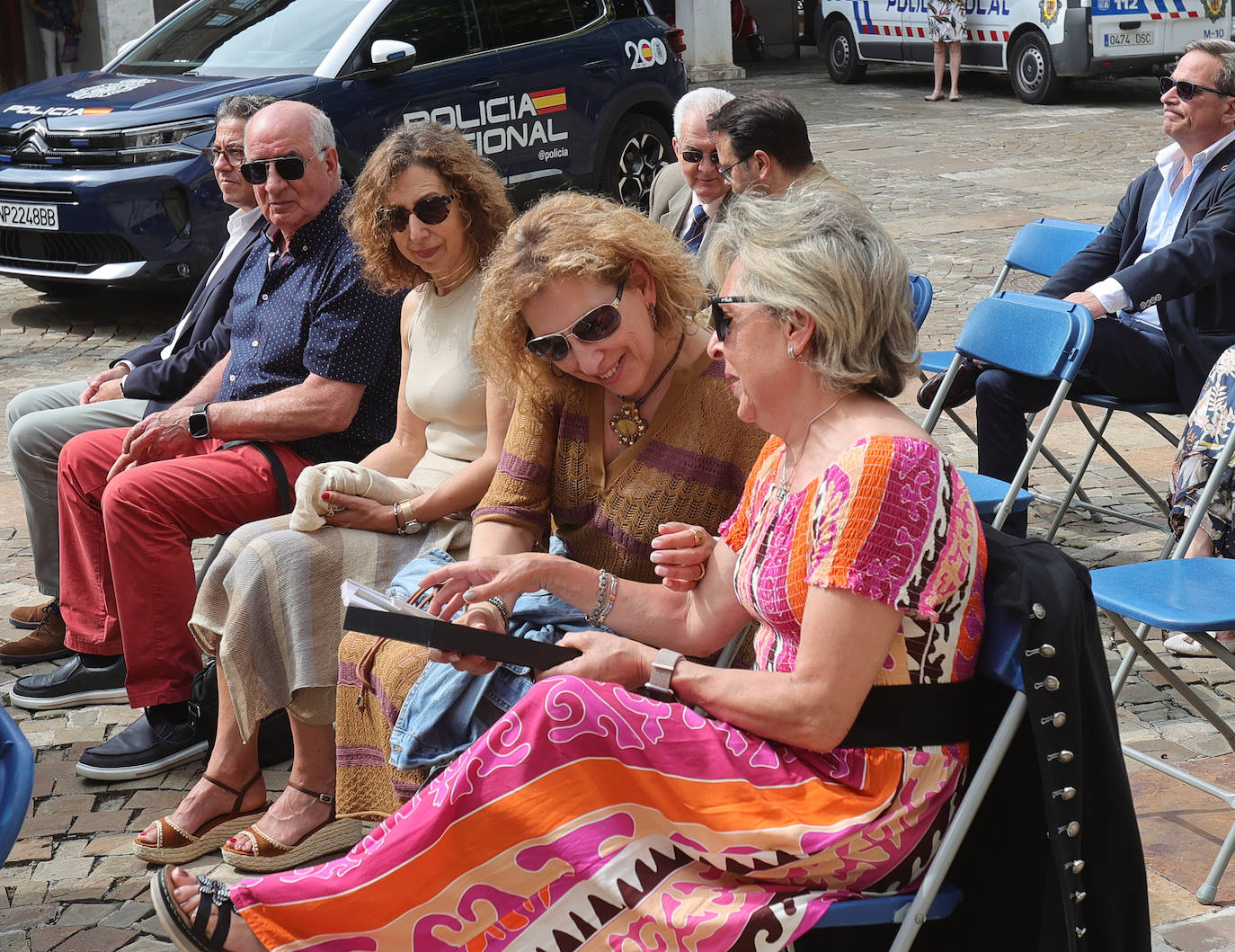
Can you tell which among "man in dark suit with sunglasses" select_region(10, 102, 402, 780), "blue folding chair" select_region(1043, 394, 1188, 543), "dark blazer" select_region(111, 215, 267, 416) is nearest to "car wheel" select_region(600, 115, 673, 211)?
"blue folding chair" select_region(1043, 394, 1188, 543)

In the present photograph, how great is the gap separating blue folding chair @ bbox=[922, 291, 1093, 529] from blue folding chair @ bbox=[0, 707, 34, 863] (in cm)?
264

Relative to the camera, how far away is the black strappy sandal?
2115mm

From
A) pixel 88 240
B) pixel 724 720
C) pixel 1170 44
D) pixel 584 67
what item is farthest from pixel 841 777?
pixel 1170 44

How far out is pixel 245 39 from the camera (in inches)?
334

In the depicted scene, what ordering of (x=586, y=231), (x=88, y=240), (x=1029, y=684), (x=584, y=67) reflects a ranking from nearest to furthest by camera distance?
A: 1. (x=1029, y=684)
2. (x=586, y=231)
3. (x=88, y=240)
4. (x=584, y=67)

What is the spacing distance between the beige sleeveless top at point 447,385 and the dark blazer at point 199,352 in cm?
110

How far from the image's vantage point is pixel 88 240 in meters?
7.83

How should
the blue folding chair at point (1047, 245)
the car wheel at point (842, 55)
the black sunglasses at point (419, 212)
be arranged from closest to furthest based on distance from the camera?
the black sunglasses at point (419, 212) → the blue folding chair at point (1047, 245) → the car wheel at point (842, 55)

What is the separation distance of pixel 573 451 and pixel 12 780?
4.22 ft

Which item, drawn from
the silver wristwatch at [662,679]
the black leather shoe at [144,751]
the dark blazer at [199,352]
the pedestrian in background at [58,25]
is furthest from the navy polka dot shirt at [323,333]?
the pedestrian in background at [58,25]

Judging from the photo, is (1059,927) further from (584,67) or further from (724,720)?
(584,67)

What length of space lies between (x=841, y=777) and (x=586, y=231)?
1.22m

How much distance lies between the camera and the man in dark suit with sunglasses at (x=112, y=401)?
441 centimetres

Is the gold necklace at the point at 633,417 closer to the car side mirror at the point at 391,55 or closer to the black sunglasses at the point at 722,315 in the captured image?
the black sunglasses at the point at 722,315
